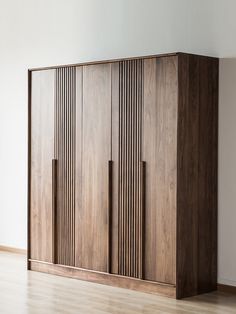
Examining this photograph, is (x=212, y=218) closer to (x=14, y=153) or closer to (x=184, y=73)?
(x=184, y=73)

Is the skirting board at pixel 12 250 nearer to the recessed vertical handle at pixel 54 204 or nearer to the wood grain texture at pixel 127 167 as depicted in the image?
the recessed vertical handle at pixel 54 204

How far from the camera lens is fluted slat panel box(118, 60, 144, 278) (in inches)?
229

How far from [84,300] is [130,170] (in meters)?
1.13

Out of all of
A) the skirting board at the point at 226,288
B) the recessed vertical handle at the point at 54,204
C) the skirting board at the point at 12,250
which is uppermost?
the recessed vertical handle at the point at 54,204

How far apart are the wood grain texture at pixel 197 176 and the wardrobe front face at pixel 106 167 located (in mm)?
78

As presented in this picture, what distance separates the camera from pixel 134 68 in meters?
5.84

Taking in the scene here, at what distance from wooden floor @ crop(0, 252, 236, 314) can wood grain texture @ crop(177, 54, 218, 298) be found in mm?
229

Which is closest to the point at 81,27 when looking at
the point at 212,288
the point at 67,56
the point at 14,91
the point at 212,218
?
the point at 67,56

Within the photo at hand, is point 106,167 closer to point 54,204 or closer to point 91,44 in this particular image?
point 54,204

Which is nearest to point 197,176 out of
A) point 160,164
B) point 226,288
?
point 160,164

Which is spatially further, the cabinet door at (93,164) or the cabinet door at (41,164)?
the cabinet door at (41,164)

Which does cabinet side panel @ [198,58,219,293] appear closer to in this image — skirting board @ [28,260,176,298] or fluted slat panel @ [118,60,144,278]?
skirting board @ [28,260,176,298]

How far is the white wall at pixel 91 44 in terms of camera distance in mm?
5836

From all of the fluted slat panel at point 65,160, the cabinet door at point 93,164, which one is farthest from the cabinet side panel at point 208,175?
the fluted slat panel at point 65,160
